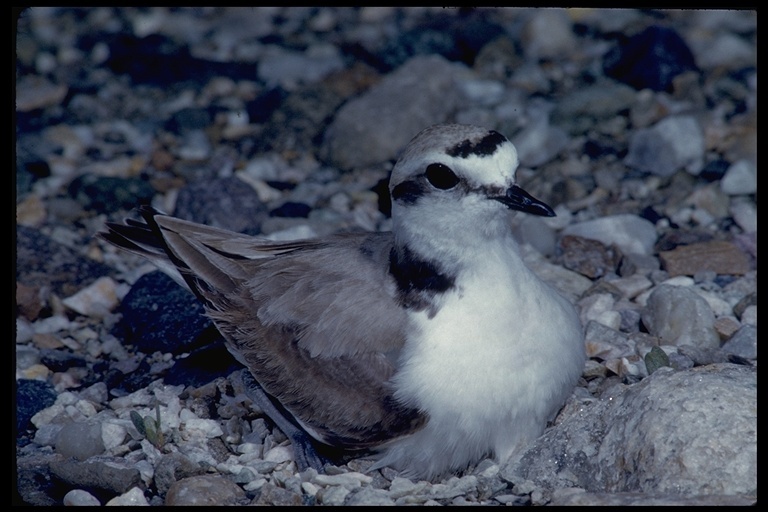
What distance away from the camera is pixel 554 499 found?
14.8 ft

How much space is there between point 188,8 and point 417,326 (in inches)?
272

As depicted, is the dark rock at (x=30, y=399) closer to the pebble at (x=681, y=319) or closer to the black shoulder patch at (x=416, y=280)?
the black shoulder patch at (x=416, y=280)

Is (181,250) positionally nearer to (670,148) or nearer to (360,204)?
(360,204)

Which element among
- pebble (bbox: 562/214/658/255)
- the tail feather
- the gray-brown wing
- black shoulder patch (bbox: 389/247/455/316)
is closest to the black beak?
black shoulder patch (bbox: 389/247/455/316)

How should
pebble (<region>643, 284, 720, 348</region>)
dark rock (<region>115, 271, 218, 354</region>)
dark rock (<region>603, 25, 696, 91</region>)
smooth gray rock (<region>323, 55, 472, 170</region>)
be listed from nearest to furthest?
pebble (<region>643, 284, 720, 348</region>) → dark rock (<region>115, 271, 218, 354</region>) → smooth gray rock (<region>323, 55, 472, 170</region>) → dark rock (<region>603, 25, 696, 91</region>)

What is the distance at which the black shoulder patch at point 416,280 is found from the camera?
490 centimetres

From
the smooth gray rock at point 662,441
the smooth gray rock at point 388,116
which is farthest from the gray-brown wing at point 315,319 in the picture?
the smooth gray rock at point 388,116

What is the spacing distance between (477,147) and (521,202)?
0.32m

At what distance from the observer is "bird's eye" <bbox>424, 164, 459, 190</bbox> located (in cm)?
467

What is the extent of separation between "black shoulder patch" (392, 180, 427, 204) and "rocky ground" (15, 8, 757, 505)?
56 cm

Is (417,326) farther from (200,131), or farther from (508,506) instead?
(200,131)

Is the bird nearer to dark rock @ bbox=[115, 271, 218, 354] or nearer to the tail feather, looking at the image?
the tail feather

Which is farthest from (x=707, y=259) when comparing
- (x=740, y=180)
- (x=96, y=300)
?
(x=96, y=300)

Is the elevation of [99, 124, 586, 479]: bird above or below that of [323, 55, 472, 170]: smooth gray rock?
below
